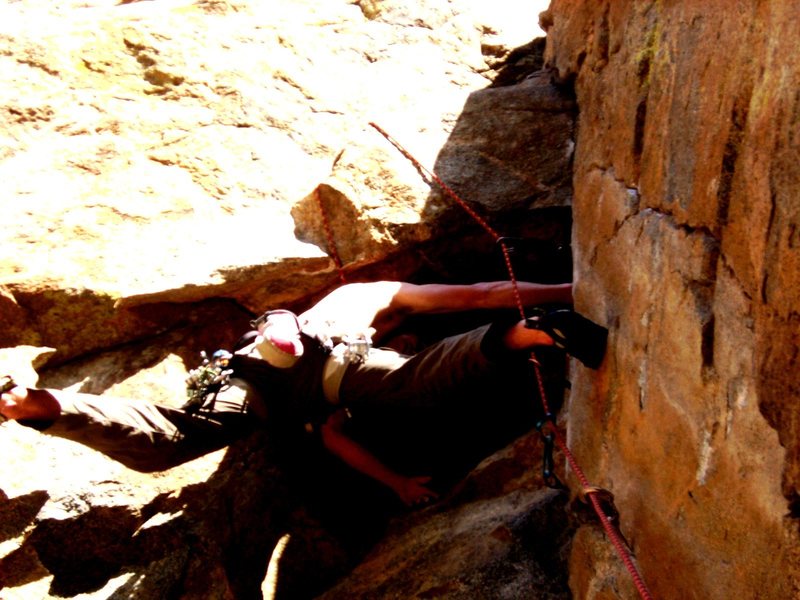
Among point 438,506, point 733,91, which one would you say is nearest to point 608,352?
point 733,91

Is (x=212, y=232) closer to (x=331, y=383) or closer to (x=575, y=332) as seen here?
(x=331, y=383)

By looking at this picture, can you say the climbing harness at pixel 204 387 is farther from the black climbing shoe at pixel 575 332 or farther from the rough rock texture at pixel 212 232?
the black climbing shoe at pixel 575 332

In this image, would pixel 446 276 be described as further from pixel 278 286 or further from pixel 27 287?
pixel 27 287

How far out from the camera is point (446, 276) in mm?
4965

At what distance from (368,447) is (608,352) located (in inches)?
92.9

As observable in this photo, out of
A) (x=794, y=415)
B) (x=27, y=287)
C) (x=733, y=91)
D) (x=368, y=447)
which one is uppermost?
(x=733, y=91)

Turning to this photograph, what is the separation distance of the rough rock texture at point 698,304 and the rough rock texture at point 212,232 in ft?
3.42

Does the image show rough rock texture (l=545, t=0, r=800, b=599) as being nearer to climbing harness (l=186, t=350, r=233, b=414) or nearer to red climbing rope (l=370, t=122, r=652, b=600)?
red climbing rope (l=370, t=122, r=652, b=600)

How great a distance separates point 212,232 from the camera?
4.66 metres

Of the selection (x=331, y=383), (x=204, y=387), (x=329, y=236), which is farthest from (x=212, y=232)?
(x=331, y=383)

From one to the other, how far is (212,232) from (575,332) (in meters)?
2.59

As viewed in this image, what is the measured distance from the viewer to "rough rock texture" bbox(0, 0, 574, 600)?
402 cm

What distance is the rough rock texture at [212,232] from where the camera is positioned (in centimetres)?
402

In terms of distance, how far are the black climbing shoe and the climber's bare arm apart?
108 cm
